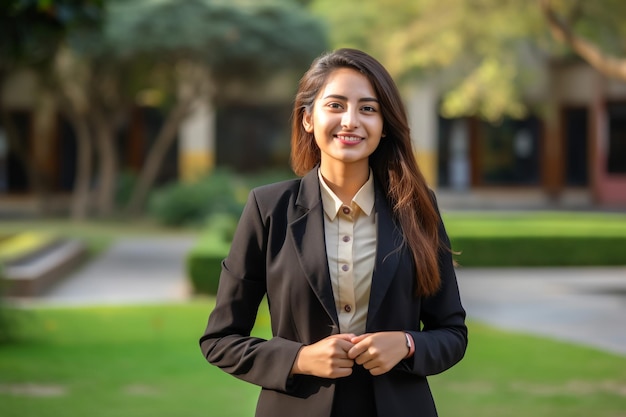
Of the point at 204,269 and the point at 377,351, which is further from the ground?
the point at 377,351

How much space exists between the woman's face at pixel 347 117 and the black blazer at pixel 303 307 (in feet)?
0.38

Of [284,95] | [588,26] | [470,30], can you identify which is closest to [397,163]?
[470,30]

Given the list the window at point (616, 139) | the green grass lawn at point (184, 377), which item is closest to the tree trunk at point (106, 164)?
the window at point (616, 139)

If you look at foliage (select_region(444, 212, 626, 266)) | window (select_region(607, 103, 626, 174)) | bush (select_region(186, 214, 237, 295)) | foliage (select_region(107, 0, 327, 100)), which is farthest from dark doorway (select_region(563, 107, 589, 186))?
bush (select_region(186, 214, 237, 295))

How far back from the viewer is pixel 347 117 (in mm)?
2520

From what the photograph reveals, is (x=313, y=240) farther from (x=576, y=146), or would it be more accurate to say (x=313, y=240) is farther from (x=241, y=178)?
(x=576, y=146)

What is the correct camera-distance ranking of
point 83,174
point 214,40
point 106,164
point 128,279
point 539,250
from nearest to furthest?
point 128,279, point 539,250, point 214,40, point 106,164, point 83,174

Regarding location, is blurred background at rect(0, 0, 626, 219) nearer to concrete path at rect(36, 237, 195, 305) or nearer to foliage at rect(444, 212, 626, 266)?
foliage at rect(444, 212, 626, 266)

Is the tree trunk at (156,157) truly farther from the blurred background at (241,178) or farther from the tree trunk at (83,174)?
the tree trunk at (83,174)

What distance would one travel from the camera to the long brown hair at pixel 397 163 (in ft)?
8.26

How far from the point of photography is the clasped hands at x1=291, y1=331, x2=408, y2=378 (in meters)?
2.37

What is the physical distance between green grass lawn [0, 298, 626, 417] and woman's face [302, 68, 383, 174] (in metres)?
4.95

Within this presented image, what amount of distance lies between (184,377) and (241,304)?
242 inches

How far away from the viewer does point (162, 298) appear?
13758 mm
